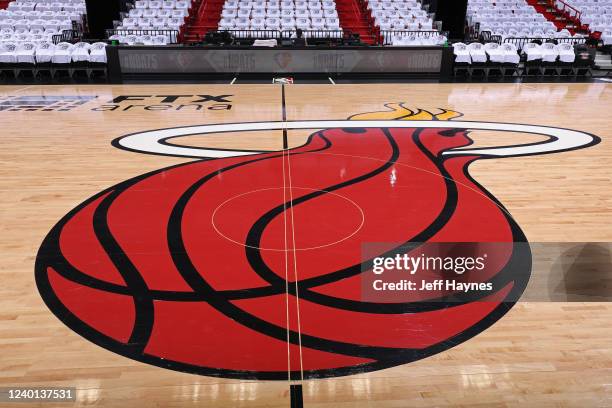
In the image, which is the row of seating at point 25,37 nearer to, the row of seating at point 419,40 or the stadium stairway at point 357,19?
the stadium stairway at point 357,19

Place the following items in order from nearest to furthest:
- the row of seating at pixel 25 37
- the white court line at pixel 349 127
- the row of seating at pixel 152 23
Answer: the white court line at pixel 349 127, the row of seating at pixel 25 37, the row of seating at pixel 152 23

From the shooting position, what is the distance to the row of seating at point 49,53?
33.4ft

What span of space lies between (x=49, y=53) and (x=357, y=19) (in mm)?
9009

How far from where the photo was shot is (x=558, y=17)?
57.0 ft

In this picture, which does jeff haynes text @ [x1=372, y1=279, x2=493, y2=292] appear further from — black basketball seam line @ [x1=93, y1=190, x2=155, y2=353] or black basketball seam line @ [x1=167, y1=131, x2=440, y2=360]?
black basketball seam line @ [x1=93, y1=190, x2=155, y2=353]

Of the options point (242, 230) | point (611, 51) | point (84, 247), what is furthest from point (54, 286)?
point (611, 51)

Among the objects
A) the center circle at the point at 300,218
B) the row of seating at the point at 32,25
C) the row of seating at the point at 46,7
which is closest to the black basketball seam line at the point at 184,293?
the center circle at the point at 300,218

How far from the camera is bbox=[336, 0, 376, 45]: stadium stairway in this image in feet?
45.1

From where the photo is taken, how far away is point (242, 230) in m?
3.25

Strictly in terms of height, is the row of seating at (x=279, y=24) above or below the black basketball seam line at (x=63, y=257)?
above

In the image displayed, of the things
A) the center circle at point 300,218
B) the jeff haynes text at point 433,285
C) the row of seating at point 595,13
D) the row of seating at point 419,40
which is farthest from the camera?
Result: the row of seating at point 595,13

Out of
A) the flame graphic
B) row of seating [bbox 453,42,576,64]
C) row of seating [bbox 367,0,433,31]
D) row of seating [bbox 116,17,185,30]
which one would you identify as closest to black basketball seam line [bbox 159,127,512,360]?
the flame graphic
